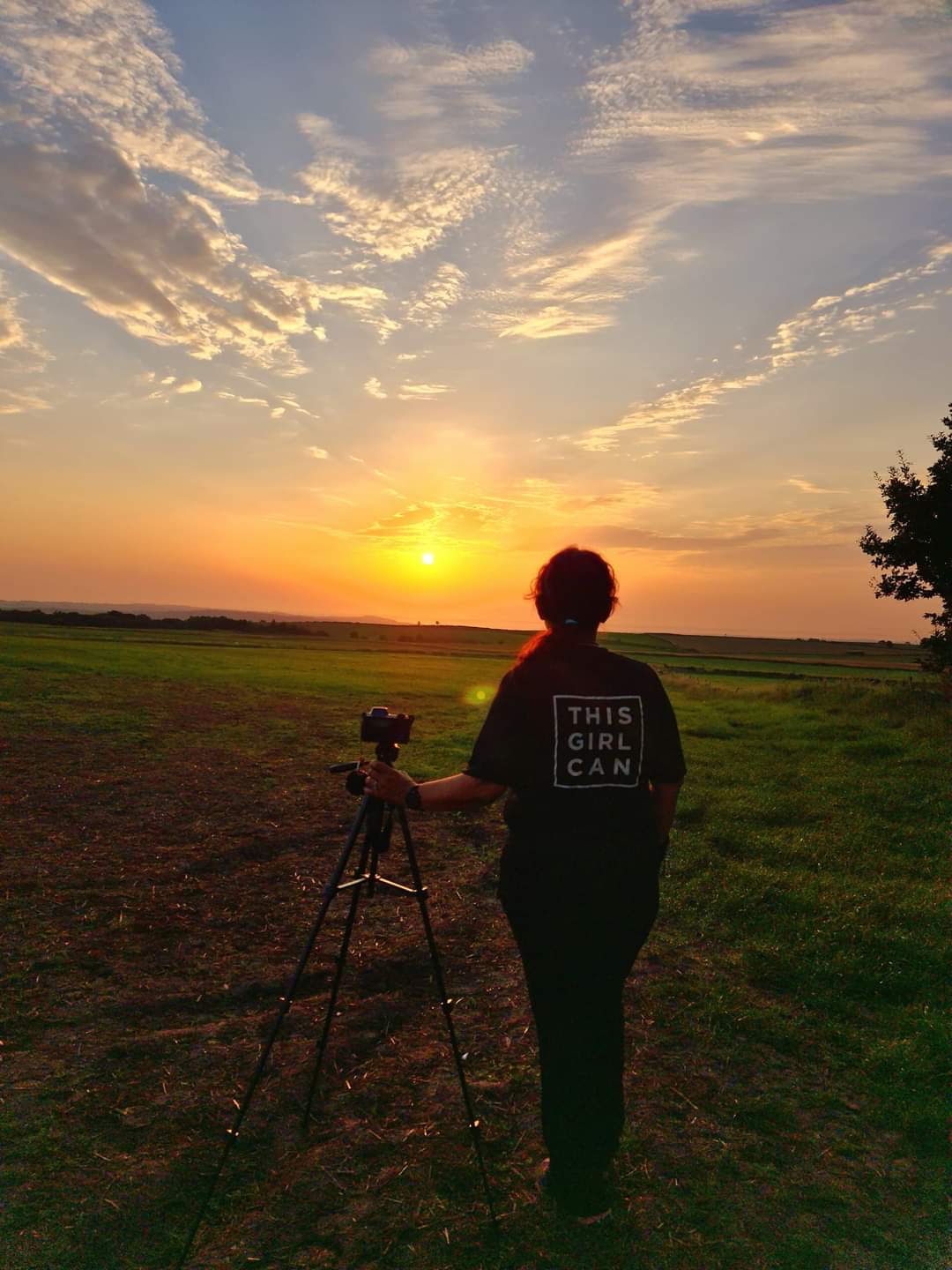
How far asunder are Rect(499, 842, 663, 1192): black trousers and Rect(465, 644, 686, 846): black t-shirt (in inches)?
6.4

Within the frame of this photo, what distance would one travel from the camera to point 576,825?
3686mm

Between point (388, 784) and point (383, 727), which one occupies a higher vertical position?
point (383, 727)

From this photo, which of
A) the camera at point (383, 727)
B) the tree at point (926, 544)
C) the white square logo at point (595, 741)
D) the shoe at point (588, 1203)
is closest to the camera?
the white square logo at point (595, 741)

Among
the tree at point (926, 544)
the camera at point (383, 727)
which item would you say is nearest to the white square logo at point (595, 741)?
the camera at point (383, 727)

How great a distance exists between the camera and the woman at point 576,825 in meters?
3.65

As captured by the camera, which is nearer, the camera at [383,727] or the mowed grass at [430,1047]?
the mowed grass at [430,1047]

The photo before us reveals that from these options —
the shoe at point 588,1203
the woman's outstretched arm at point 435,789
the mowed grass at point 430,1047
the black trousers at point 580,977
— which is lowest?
the mowed grass at point 430,1047

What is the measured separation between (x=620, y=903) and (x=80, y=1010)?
183 inches

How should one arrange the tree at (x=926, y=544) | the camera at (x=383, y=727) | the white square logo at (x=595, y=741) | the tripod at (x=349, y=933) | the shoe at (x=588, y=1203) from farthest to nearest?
1. the tree at (x=926, y=544)
2. the camera at (x=383, y=727)
3. the tripod at (x=349, y=933)
4. the shoe at (x=588, y=1203)
5. the white square logo at (x=595, y=741)

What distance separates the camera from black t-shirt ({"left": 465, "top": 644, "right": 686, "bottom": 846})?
11.9ft

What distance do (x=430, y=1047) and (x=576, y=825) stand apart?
2817 mm

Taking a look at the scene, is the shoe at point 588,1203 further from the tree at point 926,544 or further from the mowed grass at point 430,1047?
the tree at point 926,544

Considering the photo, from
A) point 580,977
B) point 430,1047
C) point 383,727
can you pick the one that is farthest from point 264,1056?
point 383,727

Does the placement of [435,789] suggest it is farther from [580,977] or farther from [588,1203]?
[588,1203]
